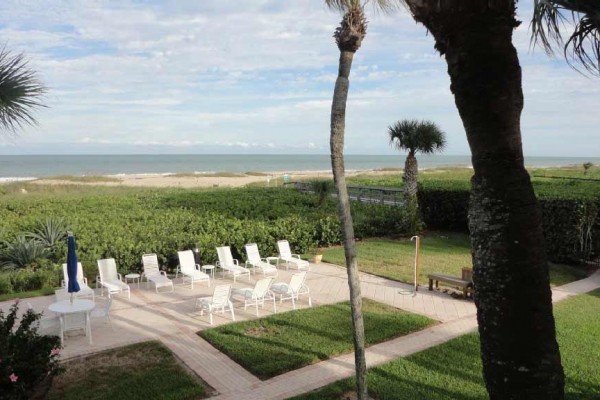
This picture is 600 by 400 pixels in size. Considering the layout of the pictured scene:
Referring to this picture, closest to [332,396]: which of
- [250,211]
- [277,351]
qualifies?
[277,351]

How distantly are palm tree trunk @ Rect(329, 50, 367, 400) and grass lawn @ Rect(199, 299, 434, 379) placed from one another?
5.98ft

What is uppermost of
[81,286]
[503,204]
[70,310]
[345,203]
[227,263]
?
[503,204]

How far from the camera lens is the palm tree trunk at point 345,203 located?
619 cm

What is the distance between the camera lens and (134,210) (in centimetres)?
2109

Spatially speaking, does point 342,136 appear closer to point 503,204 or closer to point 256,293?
point 503,204

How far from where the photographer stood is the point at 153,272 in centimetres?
1316

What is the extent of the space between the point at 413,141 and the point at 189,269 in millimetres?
11762

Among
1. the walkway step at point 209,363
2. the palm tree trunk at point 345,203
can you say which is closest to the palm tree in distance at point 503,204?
the palm tree trunk at point 345,203

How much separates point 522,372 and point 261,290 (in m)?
7.96

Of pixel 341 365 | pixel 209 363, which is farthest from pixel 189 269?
pixel 341 365

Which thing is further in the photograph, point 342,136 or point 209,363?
point 209,363

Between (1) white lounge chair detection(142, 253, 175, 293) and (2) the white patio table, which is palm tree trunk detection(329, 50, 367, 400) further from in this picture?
(1) white lounge chair detection(142, 253, 175, 293)

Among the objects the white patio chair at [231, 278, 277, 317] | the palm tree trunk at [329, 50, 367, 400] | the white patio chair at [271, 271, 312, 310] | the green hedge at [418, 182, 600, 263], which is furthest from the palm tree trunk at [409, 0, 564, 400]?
the green hedge at [418, 182, 600, 263]

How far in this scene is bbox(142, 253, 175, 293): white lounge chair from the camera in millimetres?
12567
